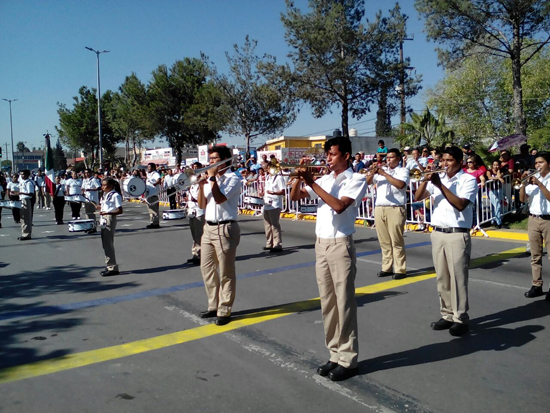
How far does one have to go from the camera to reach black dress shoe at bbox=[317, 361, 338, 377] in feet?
14.1

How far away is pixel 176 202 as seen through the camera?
71.4 ft

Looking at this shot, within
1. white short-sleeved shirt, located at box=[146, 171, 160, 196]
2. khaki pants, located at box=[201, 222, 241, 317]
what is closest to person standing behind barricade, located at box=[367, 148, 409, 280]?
khaki pants, located at box=[201, 222, 241, 317]

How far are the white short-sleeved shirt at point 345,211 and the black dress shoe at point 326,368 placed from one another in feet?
3.65

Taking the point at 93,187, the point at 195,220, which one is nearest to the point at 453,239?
the point at 195,220

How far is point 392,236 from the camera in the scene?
782cm

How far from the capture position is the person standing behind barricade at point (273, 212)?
10.6 m

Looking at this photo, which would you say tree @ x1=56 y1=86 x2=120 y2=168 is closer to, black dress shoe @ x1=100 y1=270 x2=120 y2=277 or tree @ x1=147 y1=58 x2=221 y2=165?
tree @ x1=147 y1=58 x2=221 y2=165

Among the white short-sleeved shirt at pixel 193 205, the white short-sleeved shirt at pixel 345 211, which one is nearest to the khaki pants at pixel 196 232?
the white short-sleeved shirt at pixel 193 205

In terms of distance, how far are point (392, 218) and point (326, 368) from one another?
13.2 feet

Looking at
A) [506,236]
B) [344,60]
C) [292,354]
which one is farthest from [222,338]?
[344,60]

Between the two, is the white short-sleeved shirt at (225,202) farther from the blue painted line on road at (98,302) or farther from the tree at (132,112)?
the tree at (132,112)

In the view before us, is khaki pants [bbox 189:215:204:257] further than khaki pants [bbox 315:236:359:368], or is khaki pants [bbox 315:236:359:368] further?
khaki pants [bbox 189:215:204:257]

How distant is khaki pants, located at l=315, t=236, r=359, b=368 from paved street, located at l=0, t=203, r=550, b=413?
26 centimetres

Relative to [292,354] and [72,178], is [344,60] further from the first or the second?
[292,354]
